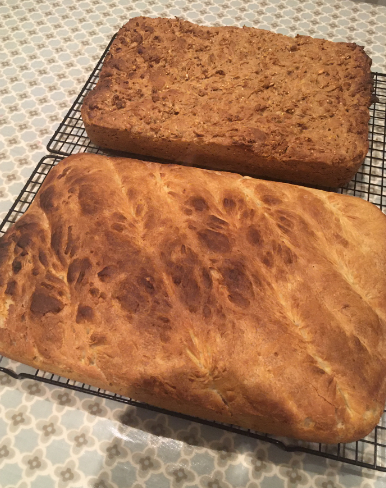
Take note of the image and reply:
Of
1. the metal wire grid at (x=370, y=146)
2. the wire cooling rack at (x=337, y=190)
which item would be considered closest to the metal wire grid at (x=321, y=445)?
the wire cooling rack at (x=337, y=190)

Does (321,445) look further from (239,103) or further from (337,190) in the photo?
(239,103)

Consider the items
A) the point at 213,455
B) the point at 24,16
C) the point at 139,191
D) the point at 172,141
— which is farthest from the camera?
the point at 24,16

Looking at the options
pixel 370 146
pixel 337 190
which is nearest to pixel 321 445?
pixel 337 190

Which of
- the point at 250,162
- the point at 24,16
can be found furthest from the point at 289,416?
the point at 24,16

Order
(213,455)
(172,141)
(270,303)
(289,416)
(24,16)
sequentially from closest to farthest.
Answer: (289,416), (270,303), (213,455), (172,141), (24,16)

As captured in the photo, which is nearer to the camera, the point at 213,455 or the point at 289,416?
the point at 289,416

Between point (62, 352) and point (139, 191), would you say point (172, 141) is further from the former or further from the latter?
point (62, 352)

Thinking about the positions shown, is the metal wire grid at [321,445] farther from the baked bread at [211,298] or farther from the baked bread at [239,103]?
the baked bread at [239,103]

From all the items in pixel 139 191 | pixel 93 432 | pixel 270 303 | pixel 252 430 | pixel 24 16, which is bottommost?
pixel 93 432

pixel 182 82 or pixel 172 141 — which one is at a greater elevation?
pixel 182 82
